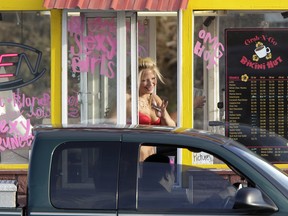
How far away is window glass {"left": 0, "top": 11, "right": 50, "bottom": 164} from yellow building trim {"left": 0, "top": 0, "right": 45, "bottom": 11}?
18 centimetres

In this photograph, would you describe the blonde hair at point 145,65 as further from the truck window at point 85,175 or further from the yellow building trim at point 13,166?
the truck window at point 85,175

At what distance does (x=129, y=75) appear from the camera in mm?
10867

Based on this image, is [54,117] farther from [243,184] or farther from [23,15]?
[243,184]

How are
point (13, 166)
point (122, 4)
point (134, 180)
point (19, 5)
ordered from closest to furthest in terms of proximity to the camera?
point (134, 180)
point (122, 4)
point (19, 5)
point (13, 166)

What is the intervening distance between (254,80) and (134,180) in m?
5.38

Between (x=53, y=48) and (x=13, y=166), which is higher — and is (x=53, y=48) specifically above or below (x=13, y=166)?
above

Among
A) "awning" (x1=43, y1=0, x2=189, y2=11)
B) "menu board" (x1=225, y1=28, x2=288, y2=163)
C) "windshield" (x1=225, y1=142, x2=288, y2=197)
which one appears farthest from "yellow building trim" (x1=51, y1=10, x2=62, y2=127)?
"windshield" (x1=225, y1=142, x2=288, y2=197)

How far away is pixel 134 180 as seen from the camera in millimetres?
5703

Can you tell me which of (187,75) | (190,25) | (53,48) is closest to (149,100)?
(187,75)

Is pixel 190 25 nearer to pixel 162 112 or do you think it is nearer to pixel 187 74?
pixel 187 74

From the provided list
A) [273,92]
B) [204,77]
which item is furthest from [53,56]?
[273,92]

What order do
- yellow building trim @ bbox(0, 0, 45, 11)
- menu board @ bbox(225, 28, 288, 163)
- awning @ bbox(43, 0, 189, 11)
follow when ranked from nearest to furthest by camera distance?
awning @ bbox(43, 0, 189, 11), yellow building trim @ bbox(0, 0, 45, 11), menu board @ bbox(225, 28, 288, 163)

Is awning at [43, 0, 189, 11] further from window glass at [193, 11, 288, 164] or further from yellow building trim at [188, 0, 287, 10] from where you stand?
window glass at [193, 11, 288, 164]

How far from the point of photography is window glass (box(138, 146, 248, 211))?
18.7 feet
